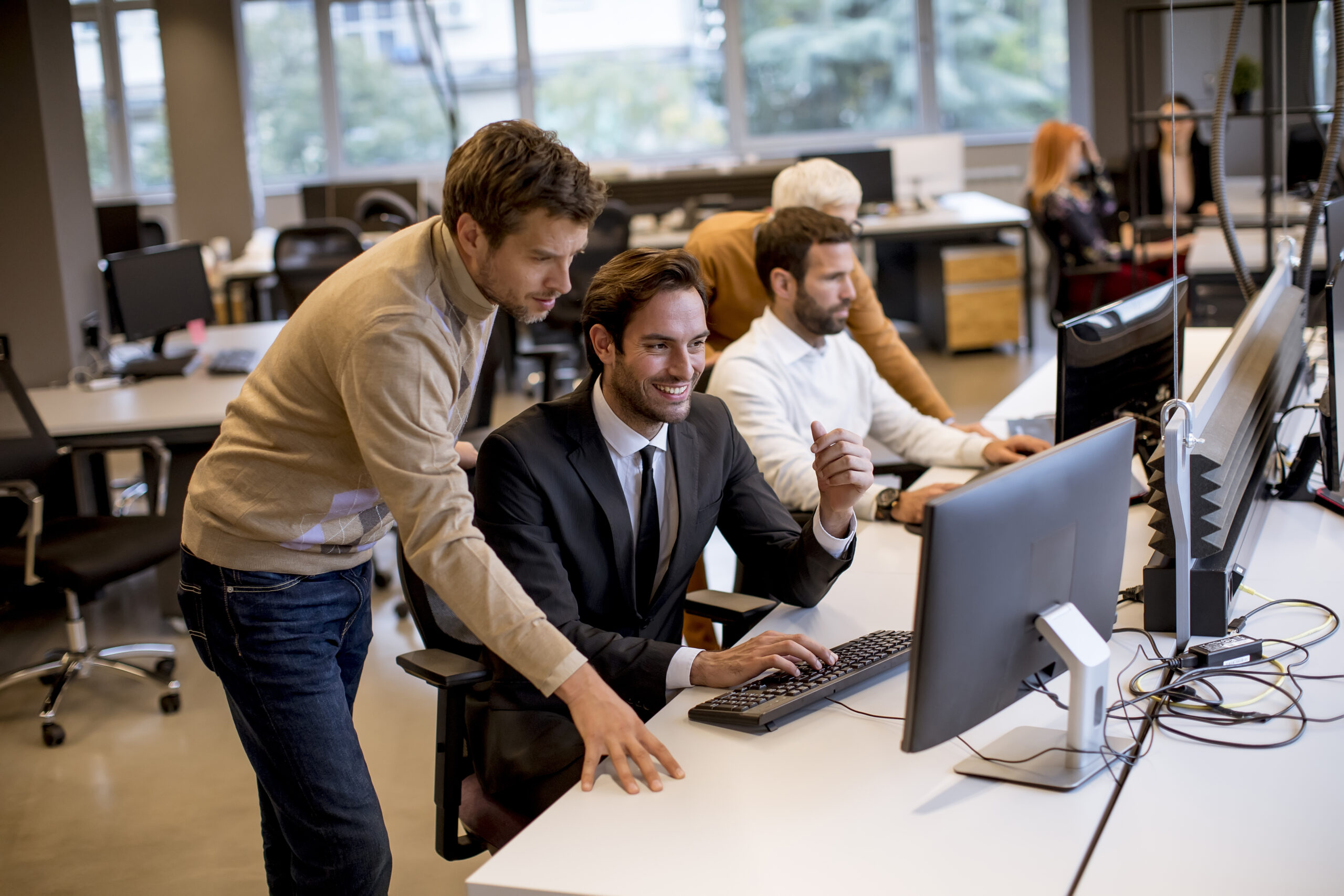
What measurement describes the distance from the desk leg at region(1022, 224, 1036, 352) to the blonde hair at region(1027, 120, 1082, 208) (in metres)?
0.37

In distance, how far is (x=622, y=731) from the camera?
131cm

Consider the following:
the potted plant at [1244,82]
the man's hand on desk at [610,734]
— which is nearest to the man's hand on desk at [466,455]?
the man's hand on desk at [610,734]

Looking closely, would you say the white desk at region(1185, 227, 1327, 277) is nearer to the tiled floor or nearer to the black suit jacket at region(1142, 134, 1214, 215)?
the black suit jacket at region(1142, 134, 1214, 215)

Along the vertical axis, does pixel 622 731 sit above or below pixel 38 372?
below

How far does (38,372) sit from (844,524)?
359 centimetres

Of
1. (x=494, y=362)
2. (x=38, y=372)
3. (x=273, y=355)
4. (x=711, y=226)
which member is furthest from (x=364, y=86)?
(x=273, y=355)

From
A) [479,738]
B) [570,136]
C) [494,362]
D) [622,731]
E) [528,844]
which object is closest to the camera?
[528,844]

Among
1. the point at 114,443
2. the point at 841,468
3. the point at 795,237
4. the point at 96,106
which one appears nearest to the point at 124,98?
the point at 96,106

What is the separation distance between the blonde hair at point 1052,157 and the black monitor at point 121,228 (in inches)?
214

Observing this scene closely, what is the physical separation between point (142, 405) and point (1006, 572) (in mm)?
3310

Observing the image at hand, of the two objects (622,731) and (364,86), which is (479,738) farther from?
(364,86)

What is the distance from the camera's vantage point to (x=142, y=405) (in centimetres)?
375

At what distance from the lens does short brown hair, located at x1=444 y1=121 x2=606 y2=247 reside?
1.33m

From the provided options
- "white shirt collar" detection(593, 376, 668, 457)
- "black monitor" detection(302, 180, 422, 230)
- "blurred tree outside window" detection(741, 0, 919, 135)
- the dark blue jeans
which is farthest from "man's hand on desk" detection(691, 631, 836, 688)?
"blurred tree outside window" detection(741, 0, 919, 135)
